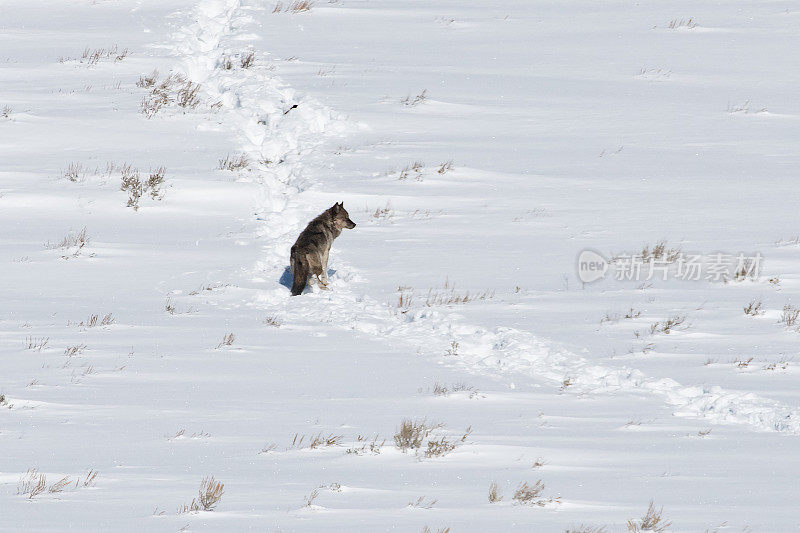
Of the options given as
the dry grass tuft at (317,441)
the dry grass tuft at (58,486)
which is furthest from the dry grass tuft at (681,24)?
the dry grass tuft at (58,486)

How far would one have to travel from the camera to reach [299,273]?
32.7 feet

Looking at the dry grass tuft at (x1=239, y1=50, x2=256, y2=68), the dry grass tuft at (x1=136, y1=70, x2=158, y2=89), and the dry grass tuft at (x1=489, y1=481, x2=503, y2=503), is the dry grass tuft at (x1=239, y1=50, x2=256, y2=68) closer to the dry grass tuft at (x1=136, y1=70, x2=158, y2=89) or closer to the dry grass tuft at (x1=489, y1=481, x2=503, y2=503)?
the dry grass tuft at (x1=136, y1=70, x2=158, y2=89)

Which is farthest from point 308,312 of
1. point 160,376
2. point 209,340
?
point 160,376

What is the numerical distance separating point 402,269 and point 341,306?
4.23ft

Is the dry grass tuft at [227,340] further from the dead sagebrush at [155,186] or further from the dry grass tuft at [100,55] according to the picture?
the dry grass tuft at [100,55]

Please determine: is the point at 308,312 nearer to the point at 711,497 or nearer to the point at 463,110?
the point at 711,497

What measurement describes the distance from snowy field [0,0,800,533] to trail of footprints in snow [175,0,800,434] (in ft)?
0.15

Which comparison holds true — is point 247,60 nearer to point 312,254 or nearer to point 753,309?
point 312,254

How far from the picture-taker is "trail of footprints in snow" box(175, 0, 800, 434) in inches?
268

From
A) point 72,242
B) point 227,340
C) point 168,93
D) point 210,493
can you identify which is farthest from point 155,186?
point 210,493

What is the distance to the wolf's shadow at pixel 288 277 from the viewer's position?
10.4 metres

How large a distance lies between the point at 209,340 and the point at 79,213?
5.05 metres

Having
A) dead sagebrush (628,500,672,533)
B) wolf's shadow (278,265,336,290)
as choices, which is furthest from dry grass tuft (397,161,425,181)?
dead sagebrush (628,500,672,533)

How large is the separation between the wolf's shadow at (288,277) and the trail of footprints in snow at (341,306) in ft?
0.39
